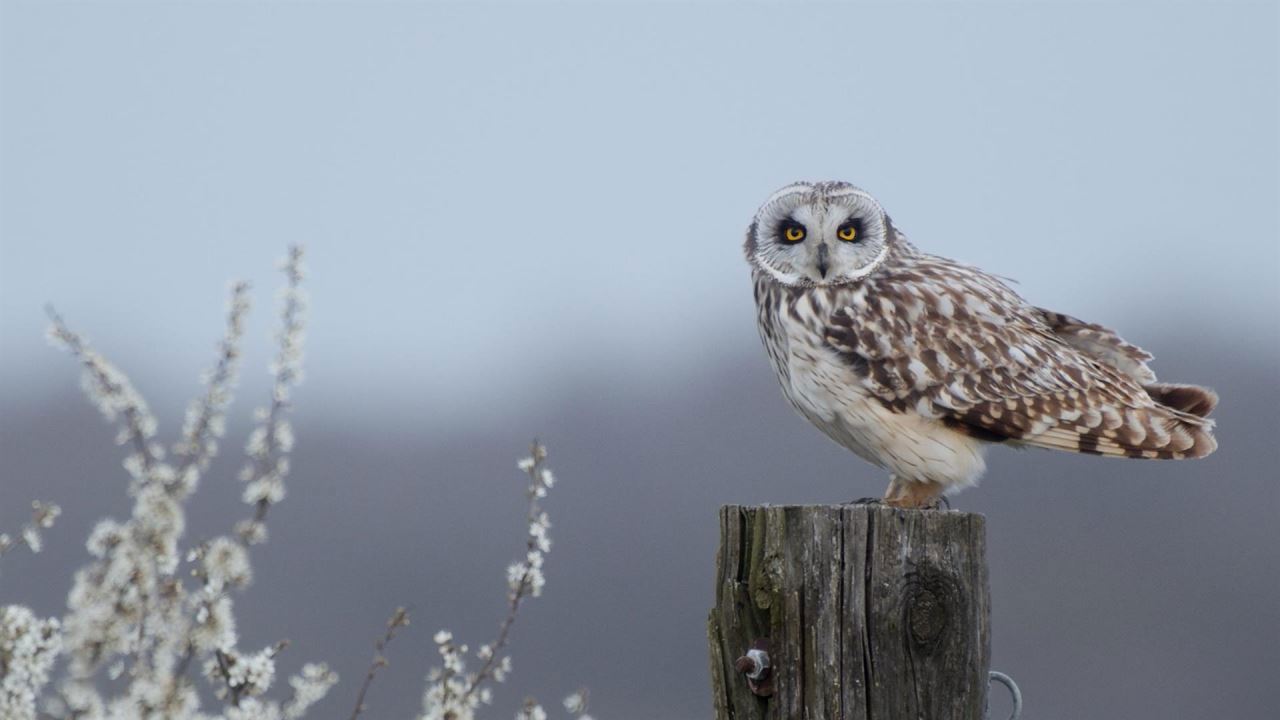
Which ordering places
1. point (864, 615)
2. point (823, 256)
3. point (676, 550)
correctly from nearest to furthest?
point (864, 615) < point (823, 256) < point (676, 550)

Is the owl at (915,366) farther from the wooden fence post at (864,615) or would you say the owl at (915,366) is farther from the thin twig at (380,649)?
the thin twig at (380,649)

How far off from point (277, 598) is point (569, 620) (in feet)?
19.6

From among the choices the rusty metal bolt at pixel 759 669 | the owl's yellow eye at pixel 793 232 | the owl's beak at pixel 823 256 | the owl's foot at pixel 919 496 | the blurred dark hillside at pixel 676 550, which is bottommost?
the rusty metal bolt at pixel 759 669

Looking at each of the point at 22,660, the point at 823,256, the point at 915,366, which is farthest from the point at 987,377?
the point at 22,660

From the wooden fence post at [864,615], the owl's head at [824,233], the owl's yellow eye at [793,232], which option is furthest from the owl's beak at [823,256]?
the wooden fence post at [864,615]

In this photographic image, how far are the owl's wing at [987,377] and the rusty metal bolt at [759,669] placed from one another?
169cm

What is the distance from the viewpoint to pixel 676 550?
32.9 m

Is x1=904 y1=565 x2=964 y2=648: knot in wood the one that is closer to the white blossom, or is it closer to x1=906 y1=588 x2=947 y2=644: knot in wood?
x1=906 y1=588 x2=947 y2=644: knot in wood

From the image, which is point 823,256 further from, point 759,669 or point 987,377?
point 759,669

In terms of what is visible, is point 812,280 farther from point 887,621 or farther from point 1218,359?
point 1218,359

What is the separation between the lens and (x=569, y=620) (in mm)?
29766

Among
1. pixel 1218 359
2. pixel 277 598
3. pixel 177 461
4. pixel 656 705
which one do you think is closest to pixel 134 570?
pixel 177 461

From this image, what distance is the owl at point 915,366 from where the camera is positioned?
5.09 metres

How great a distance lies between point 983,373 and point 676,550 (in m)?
28.0
